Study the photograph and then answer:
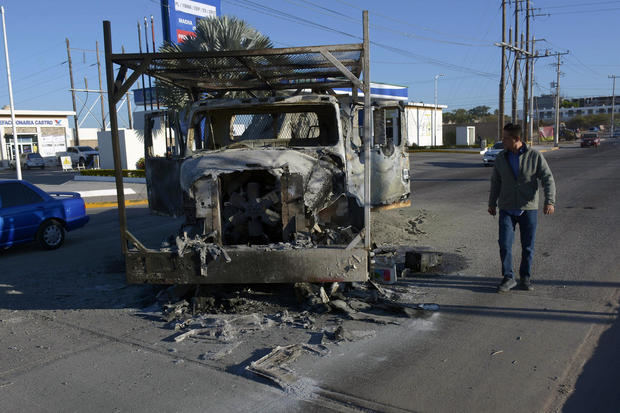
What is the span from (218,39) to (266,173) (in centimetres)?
1236

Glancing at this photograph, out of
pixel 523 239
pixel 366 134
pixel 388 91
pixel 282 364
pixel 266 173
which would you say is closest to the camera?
pixel 282 364

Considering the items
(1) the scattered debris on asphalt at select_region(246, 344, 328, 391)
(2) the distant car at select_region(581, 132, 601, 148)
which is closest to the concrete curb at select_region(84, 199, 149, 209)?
(1) the scattered debris on asphalt at select_region(246, 344, 328, 391)

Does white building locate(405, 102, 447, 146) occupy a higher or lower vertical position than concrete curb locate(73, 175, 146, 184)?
higher

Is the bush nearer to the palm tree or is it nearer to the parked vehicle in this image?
the palm tree

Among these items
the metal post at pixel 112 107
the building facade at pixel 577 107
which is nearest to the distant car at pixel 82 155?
the metal post at pixel 112 107

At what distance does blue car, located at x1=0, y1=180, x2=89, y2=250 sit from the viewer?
8.33 meters

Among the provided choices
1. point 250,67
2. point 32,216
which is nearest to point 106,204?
point 32,216

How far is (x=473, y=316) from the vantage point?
5039 millimetres

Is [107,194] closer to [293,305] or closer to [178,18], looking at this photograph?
[178,18]

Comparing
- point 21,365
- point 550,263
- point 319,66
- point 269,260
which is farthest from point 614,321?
point 21,365

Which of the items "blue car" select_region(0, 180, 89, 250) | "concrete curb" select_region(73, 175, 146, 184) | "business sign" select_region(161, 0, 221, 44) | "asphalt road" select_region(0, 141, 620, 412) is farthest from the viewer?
"business sign" select_region(161, 0, 221, 44)

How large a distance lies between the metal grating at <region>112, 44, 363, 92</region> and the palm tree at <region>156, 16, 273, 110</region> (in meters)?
8.81

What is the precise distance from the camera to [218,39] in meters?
16.6

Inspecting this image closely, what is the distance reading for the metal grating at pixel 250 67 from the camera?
5293 millimetres
